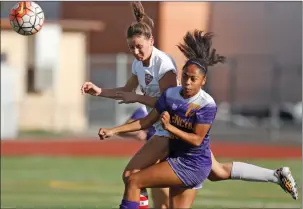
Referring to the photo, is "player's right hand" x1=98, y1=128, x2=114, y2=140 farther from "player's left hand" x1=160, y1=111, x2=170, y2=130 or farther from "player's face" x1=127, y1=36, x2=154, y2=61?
"player's face" x1=127, y1=36, x2=154, y2=61

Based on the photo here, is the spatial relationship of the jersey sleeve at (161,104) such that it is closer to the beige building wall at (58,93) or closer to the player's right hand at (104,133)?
the player's right hand at (104,133)

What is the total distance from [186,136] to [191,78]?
51cm

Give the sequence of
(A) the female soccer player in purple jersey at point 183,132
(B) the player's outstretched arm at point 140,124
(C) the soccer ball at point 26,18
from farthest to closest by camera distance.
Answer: (C) the soccer ball at point 26,18 → (B) the player's outstretched arm at point 140,124 → (A) the female soccer player in purple jersey at point 183,132

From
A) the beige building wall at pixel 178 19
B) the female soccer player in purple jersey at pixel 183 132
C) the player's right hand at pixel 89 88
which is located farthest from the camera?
the beige building wall at pixel 178 19

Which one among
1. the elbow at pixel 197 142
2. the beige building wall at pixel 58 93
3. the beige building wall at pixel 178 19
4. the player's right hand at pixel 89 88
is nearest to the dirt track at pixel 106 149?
the beige building wall at pixel 58 93

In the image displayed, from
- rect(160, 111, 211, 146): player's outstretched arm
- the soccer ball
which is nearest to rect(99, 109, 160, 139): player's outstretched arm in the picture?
rect(160, 111, 211, 146): player's outstretched arm

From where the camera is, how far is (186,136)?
7707 mm

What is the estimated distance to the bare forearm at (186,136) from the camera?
7656 millimetres

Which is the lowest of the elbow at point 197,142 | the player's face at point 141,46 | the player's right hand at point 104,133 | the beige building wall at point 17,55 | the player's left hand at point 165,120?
the beige building wall at point 17,55

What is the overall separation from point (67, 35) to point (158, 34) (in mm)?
3828

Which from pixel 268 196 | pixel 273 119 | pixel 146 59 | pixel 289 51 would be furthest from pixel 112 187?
pixel 289 51

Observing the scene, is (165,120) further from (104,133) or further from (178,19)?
(178,19)

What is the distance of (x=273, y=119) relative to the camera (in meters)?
28.8

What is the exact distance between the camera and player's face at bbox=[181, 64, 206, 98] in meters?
7.68
